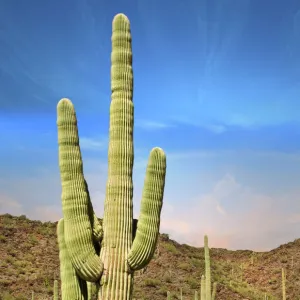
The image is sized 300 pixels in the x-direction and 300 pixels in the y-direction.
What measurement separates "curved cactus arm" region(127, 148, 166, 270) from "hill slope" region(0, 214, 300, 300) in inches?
804

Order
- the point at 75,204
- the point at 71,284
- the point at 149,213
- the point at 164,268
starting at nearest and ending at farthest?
the point at 75,204 < the point at 149,213 < the point at 71,284 < the point at 164,268

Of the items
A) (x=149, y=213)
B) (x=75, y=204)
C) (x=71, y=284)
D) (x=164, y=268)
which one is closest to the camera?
(x=75, y=204)

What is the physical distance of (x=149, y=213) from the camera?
26.1 ft

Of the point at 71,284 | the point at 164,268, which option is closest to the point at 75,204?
the point at 71,284

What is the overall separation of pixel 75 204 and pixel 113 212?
0.52m

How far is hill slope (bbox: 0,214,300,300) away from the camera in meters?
31.9

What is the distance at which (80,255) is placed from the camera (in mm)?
7758

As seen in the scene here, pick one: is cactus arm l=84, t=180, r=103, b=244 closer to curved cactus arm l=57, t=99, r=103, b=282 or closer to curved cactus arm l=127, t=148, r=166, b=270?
curved cactus arm l=57, t=99, r=103, b=282

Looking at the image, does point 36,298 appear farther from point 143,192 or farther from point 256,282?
point 143,192

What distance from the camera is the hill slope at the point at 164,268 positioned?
105 feet

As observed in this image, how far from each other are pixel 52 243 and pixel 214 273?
36.5ft

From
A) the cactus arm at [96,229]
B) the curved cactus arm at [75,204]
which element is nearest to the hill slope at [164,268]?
the cactus arm at [96,229]

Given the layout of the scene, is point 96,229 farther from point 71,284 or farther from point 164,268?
point 164,268

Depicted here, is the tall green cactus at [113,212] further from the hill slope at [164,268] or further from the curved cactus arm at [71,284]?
the hill slope at [164,268]
